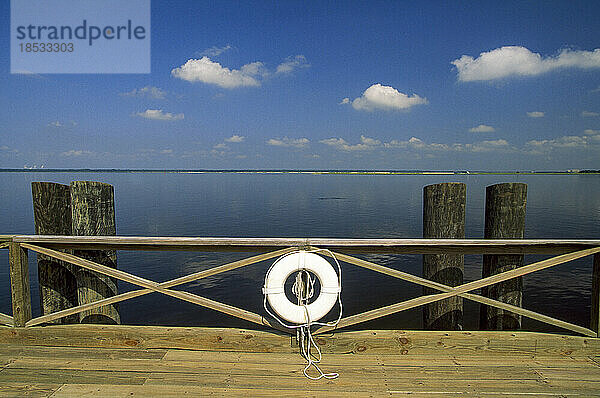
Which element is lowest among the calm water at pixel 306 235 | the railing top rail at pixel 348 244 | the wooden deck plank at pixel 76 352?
the calm water at pixel 306 235

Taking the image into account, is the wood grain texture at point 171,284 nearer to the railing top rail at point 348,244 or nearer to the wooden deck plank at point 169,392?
the railing top rail at point 348,244

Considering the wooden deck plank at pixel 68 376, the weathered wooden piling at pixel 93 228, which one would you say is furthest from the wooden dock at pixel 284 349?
the weathered wooden piling at pixel 93 228

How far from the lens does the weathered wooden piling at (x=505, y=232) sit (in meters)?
3.38

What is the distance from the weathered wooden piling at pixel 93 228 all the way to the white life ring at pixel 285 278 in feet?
5.56

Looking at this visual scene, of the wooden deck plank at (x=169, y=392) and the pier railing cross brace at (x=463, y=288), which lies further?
the pier railing cross brace at (x=463, y=288)

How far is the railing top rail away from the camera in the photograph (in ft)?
9.77

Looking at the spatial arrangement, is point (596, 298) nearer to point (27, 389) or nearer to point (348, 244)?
point (348, 244)

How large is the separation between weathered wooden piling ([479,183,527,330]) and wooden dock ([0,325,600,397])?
19.2 inches

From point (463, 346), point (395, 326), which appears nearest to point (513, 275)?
point (463, 346)

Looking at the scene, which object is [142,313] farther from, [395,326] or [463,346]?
[463,346]

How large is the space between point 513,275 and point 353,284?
15.7 feet

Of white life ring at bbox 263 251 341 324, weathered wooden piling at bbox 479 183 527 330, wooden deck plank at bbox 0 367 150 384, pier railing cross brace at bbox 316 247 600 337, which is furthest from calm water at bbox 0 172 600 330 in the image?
wooden deck plank at bbox 0 367 150 384

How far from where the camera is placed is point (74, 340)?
3.16m

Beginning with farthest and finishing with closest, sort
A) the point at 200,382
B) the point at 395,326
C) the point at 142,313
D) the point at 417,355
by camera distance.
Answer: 1. the point at 142,313
2. the point at 395,326
3. the point at 417,355
4. the point at 200,382
